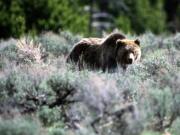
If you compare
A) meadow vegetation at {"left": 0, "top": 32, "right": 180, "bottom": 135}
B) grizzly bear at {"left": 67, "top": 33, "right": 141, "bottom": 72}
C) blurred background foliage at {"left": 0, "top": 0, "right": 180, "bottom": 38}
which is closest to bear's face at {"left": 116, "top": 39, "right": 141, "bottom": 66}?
grizzly bear at {"left": 67, "top": 33, "right": 141, "bottom": 72}

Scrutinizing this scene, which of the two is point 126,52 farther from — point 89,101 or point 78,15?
point 78,15

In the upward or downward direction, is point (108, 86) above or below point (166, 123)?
above

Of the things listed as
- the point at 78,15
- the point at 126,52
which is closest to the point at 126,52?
the point at 126,52

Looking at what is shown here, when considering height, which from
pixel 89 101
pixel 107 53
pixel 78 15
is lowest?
pixel 78 15

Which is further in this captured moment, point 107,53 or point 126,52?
point 107,53

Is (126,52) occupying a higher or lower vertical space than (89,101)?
higher

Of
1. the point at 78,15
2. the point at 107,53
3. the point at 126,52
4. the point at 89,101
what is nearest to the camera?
the point at 89,101

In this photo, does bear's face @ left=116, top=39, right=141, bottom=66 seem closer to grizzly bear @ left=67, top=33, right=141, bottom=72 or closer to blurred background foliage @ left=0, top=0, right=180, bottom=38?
grizzly bear @ left=67, top=33, right=141, bottom=72

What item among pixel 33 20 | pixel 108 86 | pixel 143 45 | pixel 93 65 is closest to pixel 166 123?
pixel 108 86

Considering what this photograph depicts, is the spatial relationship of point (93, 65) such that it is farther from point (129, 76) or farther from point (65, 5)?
point (65, 5)

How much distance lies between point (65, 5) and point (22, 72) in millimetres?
18454

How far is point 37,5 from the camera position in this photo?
3066cm

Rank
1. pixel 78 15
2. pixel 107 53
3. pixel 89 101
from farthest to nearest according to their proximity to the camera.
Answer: pixel 78 15 → pixel 107 53 → pixel 89 101

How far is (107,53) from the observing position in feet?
50.1
